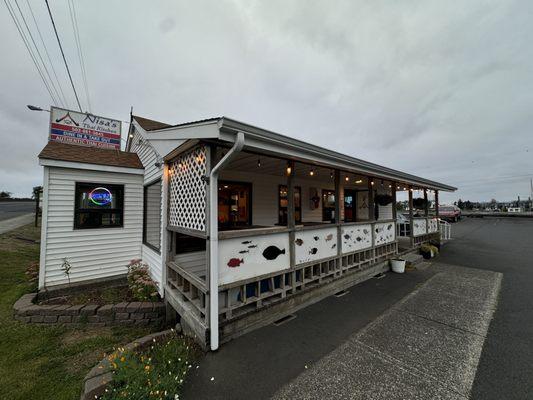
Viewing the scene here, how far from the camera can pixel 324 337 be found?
3113mm

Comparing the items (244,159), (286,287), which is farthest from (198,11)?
(286,287)

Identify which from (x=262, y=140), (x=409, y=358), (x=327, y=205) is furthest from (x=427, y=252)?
(x=262, y=140)

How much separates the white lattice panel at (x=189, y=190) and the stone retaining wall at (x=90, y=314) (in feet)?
5.57

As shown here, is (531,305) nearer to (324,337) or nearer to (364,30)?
(324,337)

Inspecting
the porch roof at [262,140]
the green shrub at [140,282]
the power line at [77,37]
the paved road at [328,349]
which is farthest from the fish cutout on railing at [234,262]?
the power line at [77,37]

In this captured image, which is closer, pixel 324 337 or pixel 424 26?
pixel 324 337

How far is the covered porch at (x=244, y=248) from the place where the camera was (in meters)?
2.99

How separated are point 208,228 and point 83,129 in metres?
7.03

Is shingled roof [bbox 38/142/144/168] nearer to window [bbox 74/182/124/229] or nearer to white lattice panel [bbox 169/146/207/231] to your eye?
window [bbox 74/182/124/229]

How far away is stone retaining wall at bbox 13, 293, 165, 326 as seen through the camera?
3.71m

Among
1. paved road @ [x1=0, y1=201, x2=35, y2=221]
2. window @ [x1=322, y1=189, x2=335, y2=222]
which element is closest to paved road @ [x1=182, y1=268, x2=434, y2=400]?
window @ [x1=322, y1=189, x2=335, y2=222]

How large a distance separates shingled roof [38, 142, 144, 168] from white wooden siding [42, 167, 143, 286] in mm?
276

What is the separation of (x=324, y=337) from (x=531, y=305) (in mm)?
4426

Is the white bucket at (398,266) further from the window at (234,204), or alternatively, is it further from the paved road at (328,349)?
the window at (234,204)
